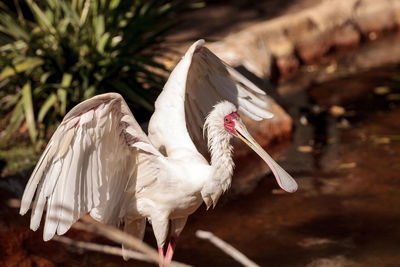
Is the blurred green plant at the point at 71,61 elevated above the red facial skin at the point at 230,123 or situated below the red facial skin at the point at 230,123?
below

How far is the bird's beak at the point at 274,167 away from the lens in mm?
3400

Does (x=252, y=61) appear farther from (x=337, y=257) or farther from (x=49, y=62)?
(x=337, y=257)

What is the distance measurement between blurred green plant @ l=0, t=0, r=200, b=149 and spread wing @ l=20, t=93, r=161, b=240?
1891 mm

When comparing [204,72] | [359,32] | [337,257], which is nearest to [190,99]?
[204,72]

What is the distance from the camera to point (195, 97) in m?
4.16

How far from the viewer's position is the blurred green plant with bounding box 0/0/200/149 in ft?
18.4

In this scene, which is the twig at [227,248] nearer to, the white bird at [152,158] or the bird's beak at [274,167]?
the white bird at [152,158]

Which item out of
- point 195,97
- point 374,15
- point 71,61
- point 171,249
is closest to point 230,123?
point 195,97

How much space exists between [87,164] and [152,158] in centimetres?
38

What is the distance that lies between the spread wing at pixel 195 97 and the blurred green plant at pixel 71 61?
140 centimetres

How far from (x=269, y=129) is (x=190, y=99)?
1854 millimetres

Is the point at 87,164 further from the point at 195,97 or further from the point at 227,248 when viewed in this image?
the point at 227,248

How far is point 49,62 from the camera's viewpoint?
19.0 ft

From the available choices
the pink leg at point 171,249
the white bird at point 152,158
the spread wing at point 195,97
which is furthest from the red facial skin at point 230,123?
the pink leg at point 171,249
